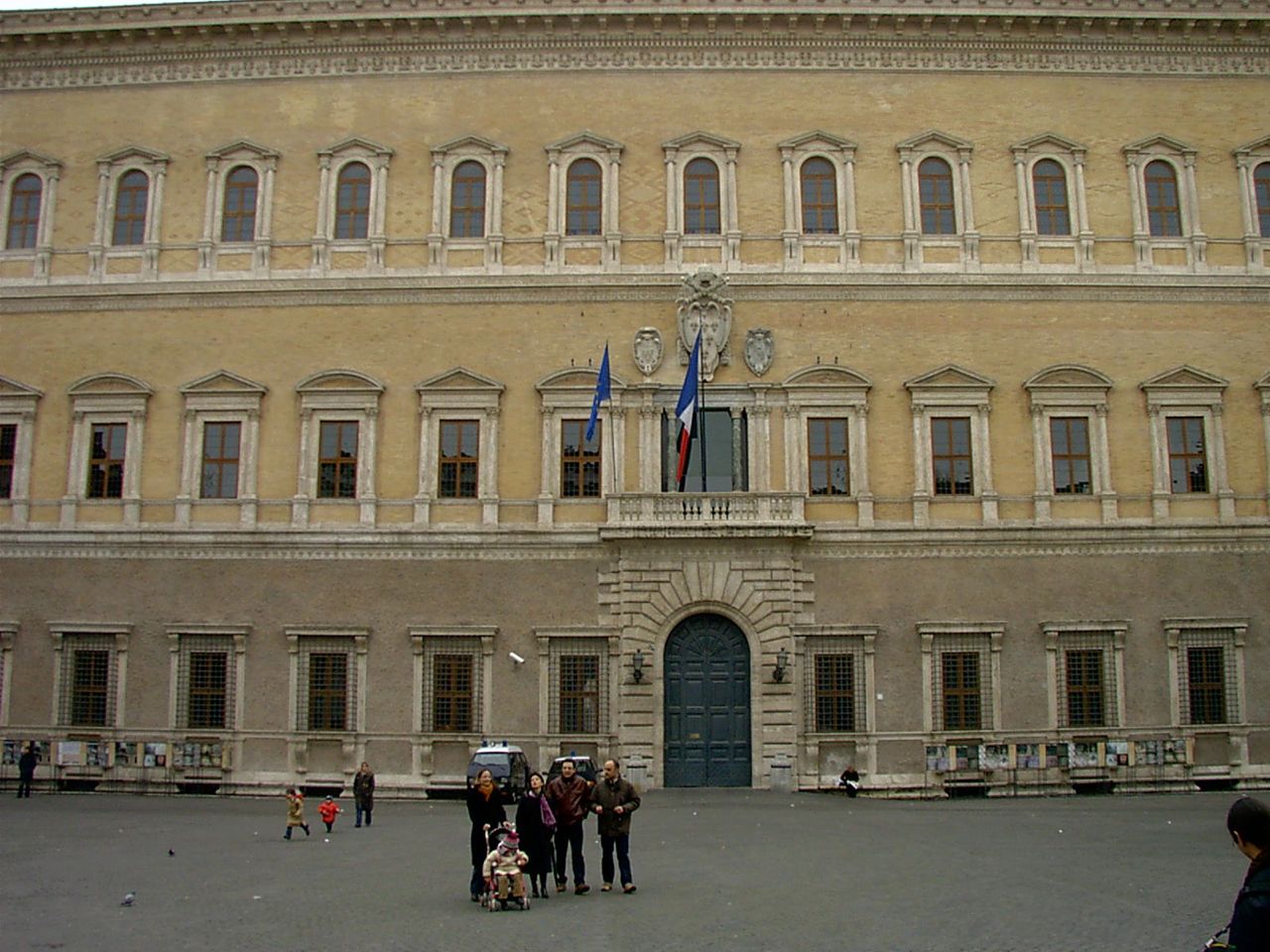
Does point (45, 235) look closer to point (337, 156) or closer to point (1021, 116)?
point (337, 156)

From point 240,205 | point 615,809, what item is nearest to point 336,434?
point 240,205

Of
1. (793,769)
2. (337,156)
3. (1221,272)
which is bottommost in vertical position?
(793,769)

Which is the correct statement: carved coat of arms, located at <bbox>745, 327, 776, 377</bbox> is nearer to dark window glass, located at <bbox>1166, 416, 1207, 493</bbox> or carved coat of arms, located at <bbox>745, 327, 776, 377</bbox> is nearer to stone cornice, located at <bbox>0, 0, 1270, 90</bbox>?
stone cornice, located at <bbox>0, 0, 1270, 90</bbox>

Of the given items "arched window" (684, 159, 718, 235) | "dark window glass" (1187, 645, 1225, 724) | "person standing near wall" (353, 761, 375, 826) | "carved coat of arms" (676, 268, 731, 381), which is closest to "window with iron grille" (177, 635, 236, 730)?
"person standing near wall" (353, 761, 375, 826)

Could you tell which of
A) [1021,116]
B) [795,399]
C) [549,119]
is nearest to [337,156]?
[549,119]

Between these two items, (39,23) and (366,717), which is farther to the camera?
(39,23)

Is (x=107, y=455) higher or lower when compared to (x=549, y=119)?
lower

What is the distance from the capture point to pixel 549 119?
3136 centimetres

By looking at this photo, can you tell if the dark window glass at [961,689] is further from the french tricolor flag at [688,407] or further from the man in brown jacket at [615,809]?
the man in brown jacket at [615,809]

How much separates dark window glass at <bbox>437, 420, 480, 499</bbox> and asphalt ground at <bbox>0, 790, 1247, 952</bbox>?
754cm

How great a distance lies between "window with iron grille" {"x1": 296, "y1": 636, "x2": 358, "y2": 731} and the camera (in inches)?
Result: 1155

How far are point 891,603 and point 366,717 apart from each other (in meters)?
11.9

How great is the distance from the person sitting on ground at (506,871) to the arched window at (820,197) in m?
19.9

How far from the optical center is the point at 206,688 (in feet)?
97.5
